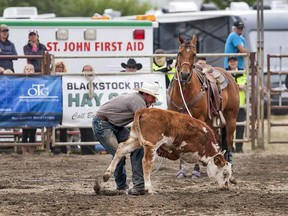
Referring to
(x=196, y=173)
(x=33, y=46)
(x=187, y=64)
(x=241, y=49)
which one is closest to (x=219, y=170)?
(x=187, y=64)

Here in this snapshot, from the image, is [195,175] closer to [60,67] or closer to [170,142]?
[170,142]

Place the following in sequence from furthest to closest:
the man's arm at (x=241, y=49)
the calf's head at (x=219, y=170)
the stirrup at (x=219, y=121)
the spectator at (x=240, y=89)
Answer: the man's arm at (x=241, y=49) → the spectator at (x=240, y=89) → the stirrup at (x=219, y=121) → the calf's head at (x=219, y=170)

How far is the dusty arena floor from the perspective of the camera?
33.5ft

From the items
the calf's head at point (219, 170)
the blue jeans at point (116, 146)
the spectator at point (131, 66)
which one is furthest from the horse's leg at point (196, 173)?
the spectator at point (131, 66)

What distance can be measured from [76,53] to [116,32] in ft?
2.95

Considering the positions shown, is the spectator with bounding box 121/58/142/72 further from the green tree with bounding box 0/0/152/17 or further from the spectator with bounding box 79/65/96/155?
the green tree with bounding box 0/0/152/17

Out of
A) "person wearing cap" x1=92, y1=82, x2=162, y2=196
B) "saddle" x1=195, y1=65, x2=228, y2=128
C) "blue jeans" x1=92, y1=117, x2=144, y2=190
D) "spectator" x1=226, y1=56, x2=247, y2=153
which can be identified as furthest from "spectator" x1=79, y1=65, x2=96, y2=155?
"person wearing cap" x1=92, y1=82, x2=162, y2=196

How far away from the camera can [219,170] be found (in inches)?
464

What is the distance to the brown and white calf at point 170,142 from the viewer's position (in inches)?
442

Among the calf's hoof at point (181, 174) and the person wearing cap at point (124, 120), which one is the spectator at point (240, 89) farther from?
the person wearing cap at point (124, 120)

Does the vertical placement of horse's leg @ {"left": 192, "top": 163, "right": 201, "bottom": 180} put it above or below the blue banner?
below

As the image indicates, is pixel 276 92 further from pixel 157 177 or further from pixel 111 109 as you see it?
pixel 111 109

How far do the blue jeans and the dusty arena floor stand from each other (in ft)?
0.91

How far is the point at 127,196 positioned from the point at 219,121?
3171mm
